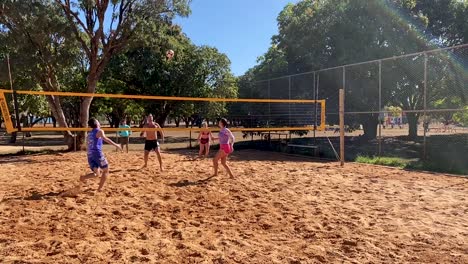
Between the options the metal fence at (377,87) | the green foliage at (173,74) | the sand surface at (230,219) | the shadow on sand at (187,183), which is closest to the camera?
the sand surface at (230,219)

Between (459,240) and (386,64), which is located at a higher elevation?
(386,64)

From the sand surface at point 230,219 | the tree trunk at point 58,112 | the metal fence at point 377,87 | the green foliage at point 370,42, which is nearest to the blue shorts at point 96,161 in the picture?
the sand surface at point 230,219

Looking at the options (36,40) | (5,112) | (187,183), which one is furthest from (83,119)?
(187,183)

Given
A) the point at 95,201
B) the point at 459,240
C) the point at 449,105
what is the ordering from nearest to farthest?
the point at 459,240 → the point at 95,201 → the point at 449,105

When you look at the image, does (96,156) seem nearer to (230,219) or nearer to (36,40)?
(230,219)

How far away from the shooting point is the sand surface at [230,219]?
4262 mm

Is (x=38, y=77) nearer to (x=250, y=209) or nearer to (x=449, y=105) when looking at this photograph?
(x=250, y=209)

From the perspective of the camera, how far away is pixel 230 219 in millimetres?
5609

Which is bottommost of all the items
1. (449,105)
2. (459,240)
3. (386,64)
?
(459,240)

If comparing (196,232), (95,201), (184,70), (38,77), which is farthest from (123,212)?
(184,70)

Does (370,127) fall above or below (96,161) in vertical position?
above

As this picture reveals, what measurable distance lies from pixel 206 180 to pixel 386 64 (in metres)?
11.2

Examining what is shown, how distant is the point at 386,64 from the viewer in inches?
643

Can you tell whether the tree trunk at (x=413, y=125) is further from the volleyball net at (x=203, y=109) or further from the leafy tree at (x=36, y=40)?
the leafy tree at (x=36, y=40)
